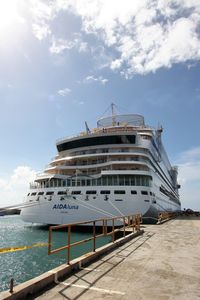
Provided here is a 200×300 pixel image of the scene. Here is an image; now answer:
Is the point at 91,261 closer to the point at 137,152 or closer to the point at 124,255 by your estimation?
the point at 124,255

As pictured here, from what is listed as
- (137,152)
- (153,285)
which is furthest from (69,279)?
(137,152)

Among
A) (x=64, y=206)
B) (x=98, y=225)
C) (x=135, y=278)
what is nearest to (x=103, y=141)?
(x=64, y=206)

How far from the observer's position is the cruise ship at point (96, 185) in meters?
24.1

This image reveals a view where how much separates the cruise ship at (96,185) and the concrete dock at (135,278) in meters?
13.7

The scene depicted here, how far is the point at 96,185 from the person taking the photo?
83.9ft

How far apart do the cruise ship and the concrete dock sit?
13.7m

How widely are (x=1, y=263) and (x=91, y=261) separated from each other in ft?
21.6

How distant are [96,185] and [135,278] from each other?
19.0m

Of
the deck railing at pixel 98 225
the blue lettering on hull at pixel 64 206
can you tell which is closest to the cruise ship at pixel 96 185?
the blue lettering on hull at pixel 64 206

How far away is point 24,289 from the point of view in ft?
17.6

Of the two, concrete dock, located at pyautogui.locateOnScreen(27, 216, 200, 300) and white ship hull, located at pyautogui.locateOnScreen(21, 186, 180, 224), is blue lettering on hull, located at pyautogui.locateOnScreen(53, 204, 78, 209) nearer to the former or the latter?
white ship hull, located at pyautogui.locateOnScreen(21, 186, 180, 224)

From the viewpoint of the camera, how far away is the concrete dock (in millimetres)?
5517

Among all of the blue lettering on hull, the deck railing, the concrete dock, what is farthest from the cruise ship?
the concrete dock

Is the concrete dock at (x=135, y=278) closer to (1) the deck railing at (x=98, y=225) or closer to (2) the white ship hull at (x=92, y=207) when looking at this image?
(1) the deck railing at (x=98, y=225)
